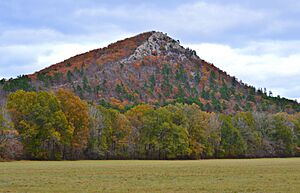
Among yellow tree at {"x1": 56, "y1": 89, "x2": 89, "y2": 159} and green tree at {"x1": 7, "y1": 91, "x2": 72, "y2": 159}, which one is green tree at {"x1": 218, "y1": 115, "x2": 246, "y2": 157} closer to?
yellow tree at {"x1": 56, "y1": 89, "x2": 89, "y2": 159}

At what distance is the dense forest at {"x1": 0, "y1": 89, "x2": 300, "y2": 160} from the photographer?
257ft

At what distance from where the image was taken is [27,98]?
7994cm

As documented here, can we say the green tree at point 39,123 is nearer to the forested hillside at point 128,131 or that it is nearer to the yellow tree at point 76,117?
the forested hillside at point 128,131

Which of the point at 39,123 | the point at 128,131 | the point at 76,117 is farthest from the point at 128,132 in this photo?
the point at 39,123

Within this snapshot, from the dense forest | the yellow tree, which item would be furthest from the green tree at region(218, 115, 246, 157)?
the yellow tree

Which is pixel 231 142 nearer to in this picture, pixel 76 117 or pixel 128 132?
pixel 128 132

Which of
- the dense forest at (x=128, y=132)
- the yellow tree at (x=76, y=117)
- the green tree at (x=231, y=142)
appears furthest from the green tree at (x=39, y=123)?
the green tree at (x=231, y=142)

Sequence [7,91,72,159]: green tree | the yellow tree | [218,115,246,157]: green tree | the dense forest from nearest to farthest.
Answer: [7,91,72,159]: green tree → the dense forest → the yellow tree → [218,115,246,157]: green tree

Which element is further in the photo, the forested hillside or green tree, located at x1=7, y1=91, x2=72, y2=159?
the forested hillside

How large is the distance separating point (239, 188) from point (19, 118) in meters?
60.7

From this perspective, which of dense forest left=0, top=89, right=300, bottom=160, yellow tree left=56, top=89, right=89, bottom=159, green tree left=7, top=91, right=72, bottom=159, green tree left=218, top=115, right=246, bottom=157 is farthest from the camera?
green tree left=218, top=115, right=246, bottom=157

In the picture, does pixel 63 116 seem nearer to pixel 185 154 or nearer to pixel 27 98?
pixel 27 98

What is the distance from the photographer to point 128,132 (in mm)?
93438

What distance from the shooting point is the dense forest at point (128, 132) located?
78375mm
